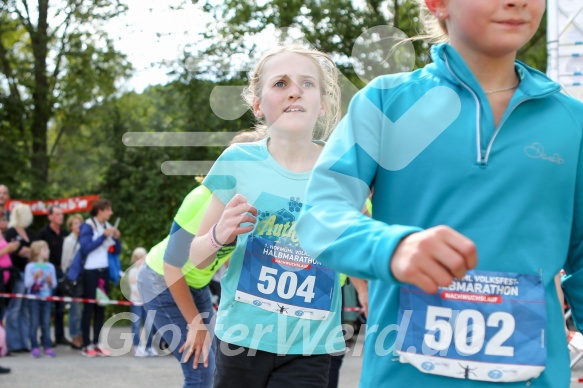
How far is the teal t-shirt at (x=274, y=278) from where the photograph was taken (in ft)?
11.5

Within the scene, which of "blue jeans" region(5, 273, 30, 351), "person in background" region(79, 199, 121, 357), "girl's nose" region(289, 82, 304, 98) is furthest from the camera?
"person in background" region(79, 199, 121, 357)

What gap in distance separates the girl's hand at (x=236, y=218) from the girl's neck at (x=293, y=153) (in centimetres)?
40

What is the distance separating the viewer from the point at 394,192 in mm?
1964

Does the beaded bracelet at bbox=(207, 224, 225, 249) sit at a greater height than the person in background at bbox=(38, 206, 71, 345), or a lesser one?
greater

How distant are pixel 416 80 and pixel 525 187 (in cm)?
34

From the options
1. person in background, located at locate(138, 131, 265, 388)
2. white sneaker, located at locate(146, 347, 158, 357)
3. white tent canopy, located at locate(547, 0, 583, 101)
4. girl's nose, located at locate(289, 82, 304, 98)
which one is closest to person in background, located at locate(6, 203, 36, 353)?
white sneaker, located at locate(146, 347, 158, 357)

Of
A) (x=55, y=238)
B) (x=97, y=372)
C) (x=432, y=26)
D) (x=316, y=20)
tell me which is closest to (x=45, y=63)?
(x=316, y=20)

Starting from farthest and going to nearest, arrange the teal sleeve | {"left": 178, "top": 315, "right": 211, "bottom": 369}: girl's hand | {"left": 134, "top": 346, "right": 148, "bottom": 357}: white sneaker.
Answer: {"left": 134, "top": 346, "right": 148, "bottom": 357}: white sneaker < {"left": 178, "top": 315, "right": 211, "bottom": 369}: girl's hand < the teal sleeve

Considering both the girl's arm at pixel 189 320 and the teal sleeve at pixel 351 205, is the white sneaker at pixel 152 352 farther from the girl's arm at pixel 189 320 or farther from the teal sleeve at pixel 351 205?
the teal sleeve at pixel 351 205

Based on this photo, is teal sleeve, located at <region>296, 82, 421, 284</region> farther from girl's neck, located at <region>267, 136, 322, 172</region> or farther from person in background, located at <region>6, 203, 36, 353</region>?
person in background, located at <region>6, 203, 36, 353</region>

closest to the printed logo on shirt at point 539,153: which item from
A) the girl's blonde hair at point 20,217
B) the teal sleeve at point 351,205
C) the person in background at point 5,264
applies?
the teal sleeve at point 351,205

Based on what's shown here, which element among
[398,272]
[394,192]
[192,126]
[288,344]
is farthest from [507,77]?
[192,126]

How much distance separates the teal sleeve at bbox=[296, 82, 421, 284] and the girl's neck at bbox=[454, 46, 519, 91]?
0.22m

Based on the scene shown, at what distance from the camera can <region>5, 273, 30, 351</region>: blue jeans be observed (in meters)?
10.5
